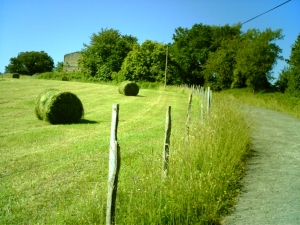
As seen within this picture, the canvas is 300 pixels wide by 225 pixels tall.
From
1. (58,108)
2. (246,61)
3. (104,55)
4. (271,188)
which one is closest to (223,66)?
(246,61)

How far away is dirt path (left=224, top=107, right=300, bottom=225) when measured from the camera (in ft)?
15.6

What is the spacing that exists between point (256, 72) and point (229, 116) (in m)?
36.9

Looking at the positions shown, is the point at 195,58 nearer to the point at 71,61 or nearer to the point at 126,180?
the point at 71,61

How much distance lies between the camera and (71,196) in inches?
206

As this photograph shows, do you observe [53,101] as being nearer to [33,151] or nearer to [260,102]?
[33,151]

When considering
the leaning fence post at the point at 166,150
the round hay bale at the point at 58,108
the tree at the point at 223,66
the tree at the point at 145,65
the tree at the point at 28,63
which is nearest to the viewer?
the leaning fence post at the point at 166,150

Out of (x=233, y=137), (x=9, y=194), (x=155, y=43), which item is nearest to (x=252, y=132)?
(x=233, y=137)

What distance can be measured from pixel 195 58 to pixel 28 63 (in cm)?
6281

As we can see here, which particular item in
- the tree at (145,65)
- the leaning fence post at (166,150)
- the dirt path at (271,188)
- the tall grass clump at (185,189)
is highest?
the tree at (145,65)

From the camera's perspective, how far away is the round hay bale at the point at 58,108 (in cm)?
1334

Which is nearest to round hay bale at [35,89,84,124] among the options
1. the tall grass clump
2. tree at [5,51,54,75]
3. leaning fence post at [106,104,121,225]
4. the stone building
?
the tall grass clump

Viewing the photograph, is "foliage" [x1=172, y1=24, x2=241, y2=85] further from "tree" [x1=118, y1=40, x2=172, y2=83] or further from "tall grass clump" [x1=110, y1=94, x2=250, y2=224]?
"tall grass clump" [x1=110, y1=94, x2=250, y2=224]

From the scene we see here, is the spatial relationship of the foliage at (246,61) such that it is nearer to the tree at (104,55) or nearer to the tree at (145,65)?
the tree at (145,65)

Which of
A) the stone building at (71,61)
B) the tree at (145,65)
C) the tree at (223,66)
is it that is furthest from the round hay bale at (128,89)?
the stone building at (71,61)
